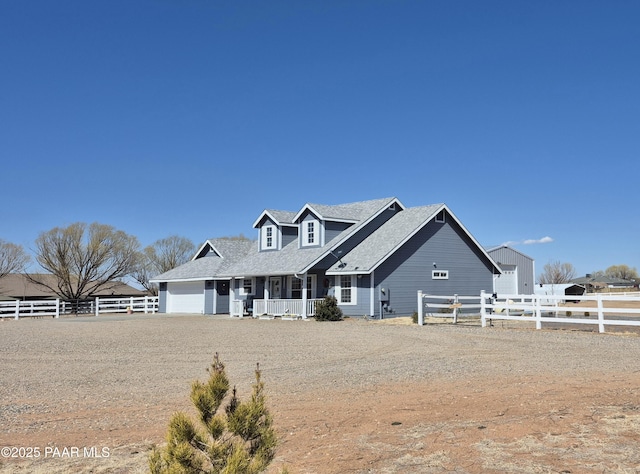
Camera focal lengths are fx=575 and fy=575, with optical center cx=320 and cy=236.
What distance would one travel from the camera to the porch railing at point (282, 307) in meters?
30.0

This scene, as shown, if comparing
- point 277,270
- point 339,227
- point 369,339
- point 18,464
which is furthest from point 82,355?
point 339,227

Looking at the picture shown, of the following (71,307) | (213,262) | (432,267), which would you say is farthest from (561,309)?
(71,307)

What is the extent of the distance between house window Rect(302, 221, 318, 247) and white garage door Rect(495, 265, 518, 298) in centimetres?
1759

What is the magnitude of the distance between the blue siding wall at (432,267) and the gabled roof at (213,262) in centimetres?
1328

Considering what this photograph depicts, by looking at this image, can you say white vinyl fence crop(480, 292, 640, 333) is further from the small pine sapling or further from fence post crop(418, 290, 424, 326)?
the small pine sapling

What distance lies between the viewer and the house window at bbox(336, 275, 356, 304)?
2923 centimetres

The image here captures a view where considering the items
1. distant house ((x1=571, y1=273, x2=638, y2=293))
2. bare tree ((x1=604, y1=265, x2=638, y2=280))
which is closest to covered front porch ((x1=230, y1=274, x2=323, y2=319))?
distant house ((x1=571, y1=273, x2=638, y2=293))

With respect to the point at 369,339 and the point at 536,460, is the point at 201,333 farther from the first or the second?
the point at 536,460

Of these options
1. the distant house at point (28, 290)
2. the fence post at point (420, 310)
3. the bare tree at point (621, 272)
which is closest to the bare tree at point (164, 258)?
the distant house at point (28, 290)

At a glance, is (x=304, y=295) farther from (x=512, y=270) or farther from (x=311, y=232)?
(x=512, y=270)

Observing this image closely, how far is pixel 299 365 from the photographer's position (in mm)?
12664

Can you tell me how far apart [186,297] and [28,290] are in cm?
2469

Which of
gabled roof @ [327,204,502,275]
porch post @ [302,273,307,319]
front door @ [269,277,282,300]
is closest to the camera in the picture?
gabled roof @ [327,204,502,275]

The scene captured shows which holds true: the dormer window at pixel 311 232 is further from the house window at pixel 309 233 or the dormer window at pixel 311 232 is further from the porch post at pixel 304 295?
the porch post at pixel 304 295
